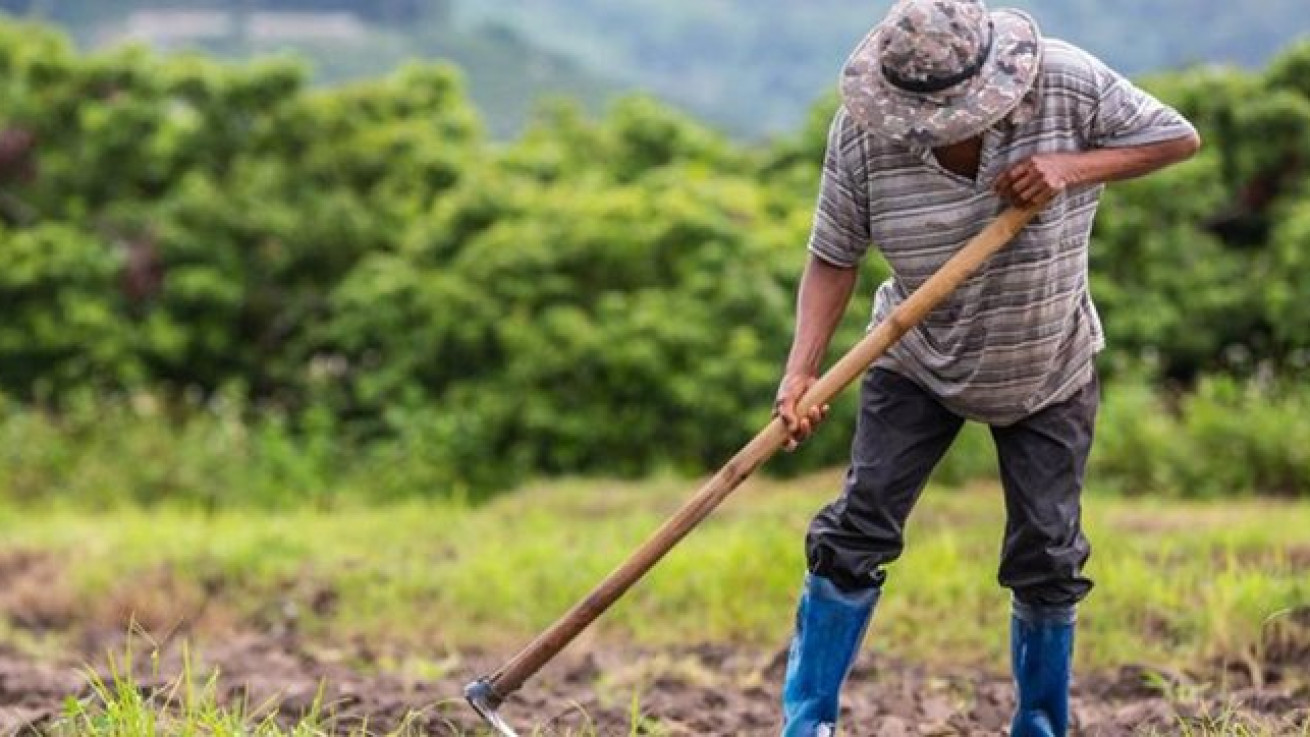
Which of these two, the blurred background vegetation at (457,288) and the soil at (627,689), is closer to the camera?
the soil at (627,689)

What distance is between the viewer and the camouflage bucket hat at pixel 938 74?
13.6ft

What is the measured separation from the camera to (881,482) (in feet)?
15.1

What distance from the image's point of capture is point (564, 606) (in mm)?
8477

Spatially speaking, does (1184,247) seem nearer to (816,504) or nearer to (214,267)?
(816,504)

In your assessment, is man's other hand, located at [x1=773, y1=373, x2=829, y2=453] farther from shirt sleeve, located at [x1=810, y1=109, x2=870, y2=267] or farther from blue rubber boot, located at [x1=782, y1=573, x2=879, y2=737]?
blue rubber boot, located at [x1=782, y1=573, x2=879, y2=737]

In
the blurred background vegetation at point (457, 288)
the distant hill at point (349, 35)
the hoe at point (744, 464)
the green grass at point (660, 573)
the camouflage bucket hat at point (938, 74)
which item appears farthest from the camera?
the distant hill at point (349, 35)

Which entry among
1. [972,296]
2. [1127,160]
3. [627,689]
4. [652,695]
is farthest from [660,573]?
[1127,160]

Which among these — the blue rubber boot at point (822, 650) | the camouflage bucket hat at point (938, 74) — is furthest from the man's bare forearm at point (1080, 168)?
the blue rubber boot at point (822, 650)

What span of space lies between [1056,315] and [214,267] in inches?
423

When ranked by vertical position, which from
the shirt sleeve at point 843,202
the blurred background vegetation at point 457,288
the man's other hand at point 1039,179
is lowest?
the blurred background vegetation at point 457,288

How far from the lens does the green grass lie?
7035 mm

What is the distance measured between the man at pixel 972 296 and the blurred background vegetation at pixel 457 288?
672 centimetres

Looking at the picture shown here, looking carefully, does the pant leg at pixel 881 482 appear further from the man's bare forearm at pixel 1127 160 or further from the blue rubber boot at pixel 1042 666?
the man's bare forearm at pixel 1127 160

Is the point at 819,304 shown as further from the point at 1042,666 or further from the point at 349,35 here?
the point at 349,35
